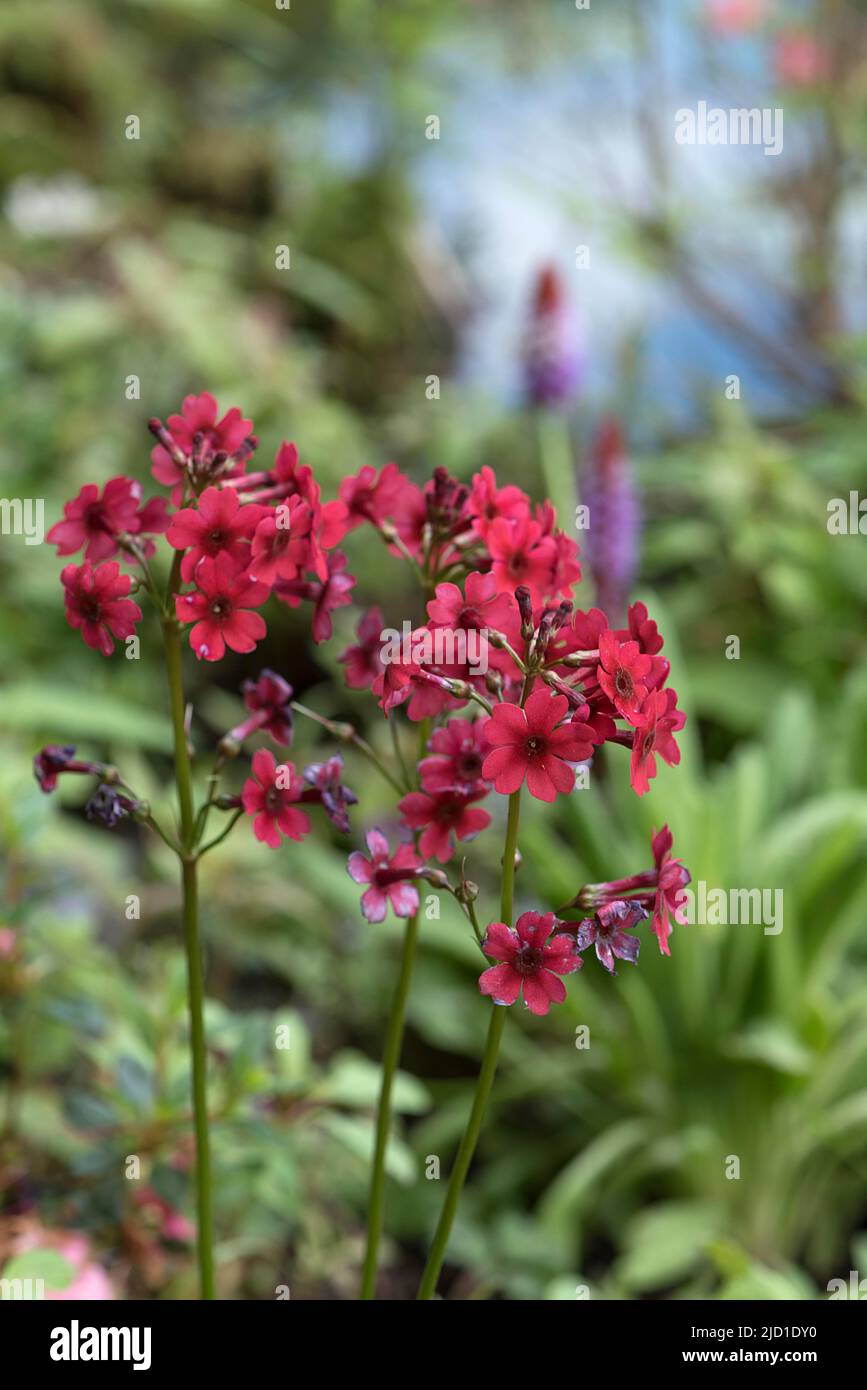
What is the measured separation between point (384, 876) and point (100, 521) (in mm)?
222

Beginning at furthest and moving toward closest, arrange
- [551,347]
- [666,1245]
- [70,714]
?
[551,347], [70,714], [666,1245]

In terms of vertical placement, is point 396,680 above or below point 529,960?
above

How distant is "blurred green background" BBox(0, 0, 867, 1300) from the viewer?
44.3 inches

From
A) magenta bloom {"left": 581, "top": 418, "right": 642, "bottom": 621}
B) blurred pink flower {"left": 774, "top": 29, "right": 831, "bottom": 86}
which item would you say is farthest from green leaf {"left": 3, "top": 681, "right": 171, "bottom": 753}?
blurred pink flower {"left": 774, "top": 29, "right": 831, "bottom": 86}

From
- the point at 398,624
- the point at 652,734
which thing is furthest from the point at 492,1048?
the point at 398,624

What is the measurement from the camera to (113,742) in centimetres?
209

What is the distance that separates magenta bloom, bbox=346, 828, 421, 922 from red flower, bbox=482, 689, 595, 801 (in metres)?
0.08

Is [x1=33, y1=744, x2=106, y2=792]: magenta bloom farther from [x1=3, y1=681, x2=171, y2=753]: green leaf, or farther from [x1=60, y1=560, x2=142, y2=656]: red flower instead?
[x1=3, y1=681, x2=171, y2=753]: green leaf

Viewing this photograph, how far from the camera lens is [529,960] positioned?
1.76 feet

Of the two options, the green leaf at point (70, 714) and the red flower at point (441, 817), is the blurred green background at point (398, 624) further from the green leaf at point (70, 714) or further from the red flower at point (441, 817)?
the red flower at point (441, 817)

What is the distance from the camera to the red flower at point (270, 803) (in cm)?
60

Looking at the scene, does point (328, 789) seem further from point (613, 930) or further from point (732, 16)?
point (732, 16)
